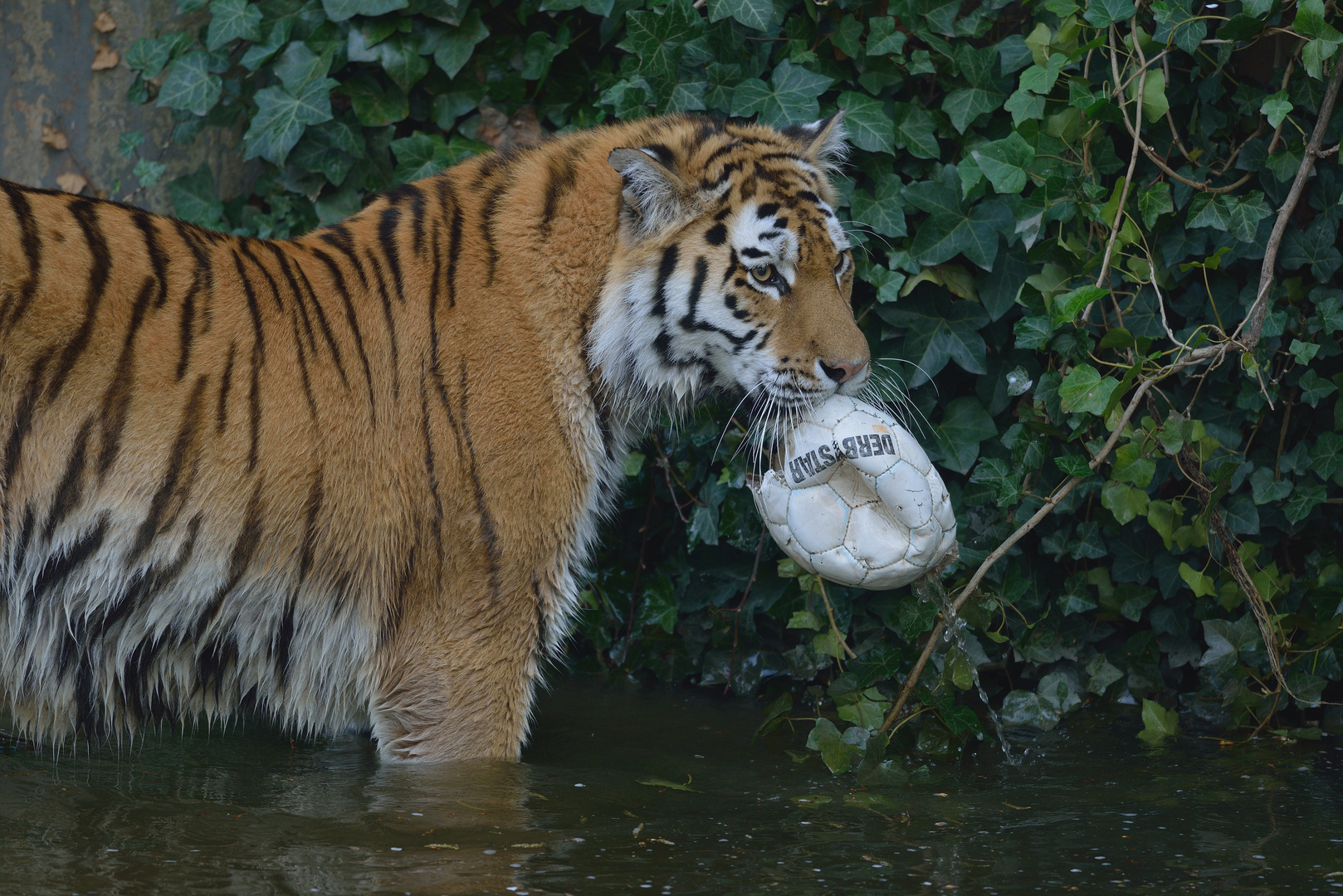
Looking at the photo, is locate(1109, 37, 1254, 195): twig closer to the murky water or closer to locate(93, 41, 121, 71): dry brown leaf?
the murky water

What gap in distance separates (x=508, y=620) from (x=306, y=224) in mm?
Answer: 2174

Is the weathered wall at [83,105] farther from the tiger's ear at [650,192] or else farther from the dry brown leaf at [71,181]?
the tiger's ear at [650,192]

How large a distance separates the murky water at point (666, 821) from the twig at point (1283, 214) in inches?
43.6

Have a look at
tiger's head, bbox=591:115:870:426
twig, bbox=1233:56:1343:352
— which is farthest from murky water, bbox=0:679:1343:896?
twig, bbox=1233:56:1343:352

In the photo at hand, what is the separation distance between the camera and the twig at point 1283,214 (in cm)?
314

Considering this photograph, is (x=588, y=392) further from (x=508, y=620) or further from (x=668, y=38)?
(x=668, y=38)

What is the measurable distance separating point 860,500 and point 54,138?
11.3ft

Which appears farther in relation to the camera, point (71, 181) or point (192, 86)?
point (71, 181)

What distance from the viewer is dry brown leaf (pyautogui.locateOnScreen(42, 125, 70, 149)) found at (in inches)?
182

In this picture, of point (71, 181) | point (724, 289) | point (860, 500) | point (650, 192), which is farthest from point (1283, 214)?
point (71, 181)

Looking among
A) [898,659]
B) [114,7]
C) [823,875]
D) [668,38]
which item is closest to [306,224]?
[114,7]

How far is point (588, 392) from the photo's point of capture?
10.2ft

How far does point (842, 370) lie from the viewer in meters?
2.97

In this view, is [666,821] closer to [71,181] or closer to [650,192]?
[650,192]
